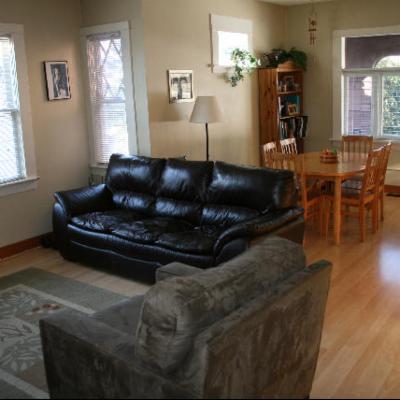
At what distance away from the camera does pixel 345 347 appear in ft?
10.8

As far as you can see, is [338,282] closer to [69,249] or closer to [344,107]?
[69,249]

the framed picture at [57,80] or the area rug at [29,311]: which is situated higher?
the framed picture at [57,80]

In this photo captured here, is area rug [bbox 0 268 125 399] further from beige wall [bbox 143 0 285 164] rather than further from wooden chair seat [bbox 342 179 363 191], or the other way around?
wooden chair seat [bbox 342 179 363 191]

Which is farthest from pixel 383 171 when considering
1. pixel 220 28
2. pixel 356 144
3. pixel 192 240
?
pixel 192 240

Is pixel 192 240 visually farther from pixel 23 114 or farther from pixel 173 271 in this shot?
pixel 23 114

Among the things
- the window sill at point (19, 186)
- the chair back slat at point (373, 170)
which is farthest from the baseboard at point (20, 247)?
the chair back slat at point (373, 170)

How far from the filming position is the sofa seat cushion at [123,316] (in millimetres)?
2592

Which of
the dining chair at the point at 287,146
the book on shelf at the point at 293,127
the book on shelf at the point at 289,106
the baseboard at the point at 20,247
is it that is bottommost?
the baseboard at the point at 20,247

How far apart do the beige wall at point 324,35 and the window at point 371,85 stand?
0.20m

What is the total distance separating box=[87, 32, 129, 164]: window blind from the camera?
5.70 m

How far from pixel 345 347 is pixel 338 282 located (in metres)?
1.10

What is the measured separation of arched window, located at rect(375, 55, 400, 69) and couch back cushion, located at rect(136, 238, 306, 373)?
5.93m

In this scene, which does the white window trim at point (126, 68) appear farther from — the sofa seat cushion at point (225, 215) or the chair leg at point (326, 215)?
the chair leg at point (326, 215)

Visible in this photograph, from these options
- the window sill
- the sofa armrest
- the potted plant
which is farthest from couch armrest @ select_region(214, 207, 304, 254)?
the potted plant
